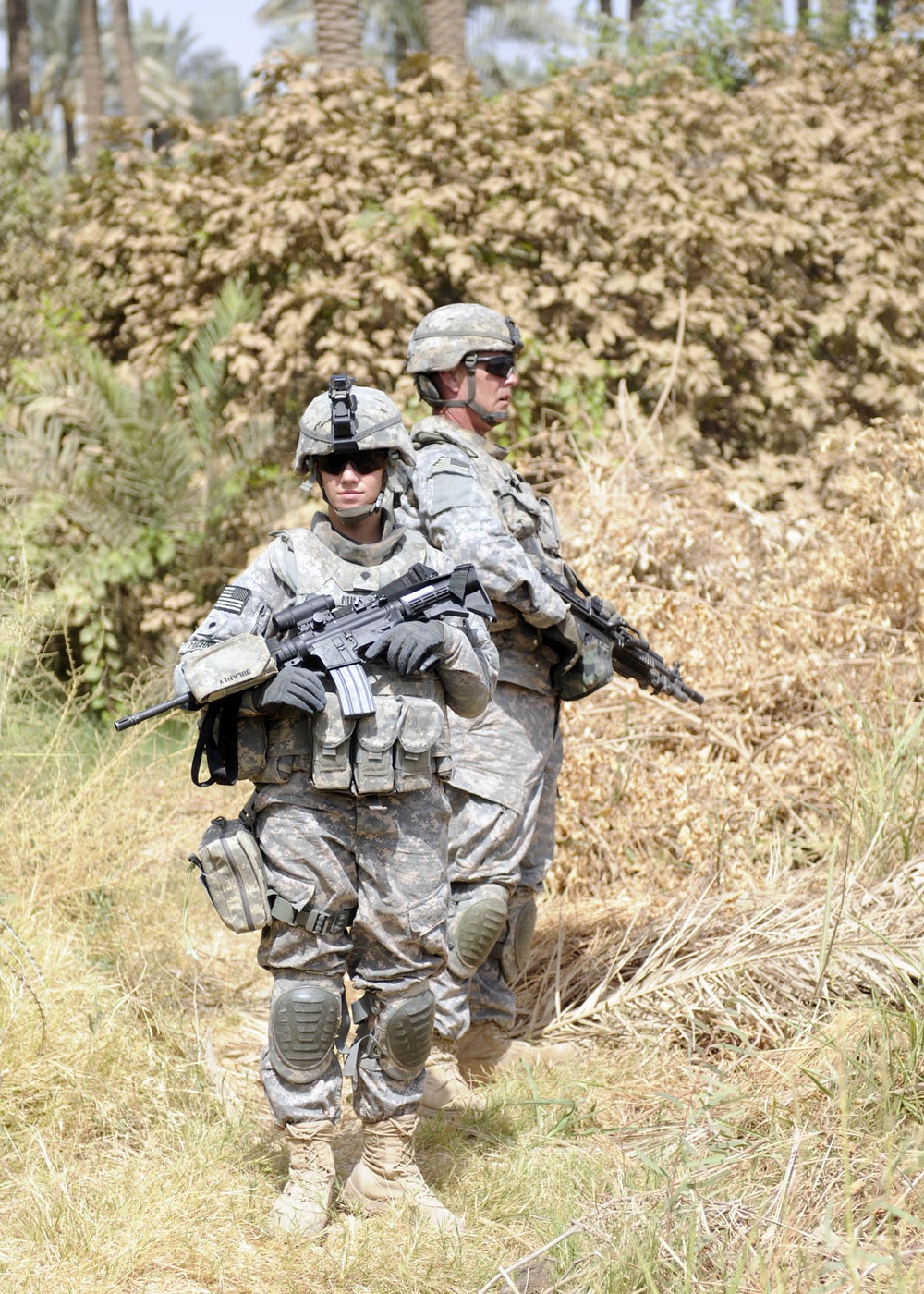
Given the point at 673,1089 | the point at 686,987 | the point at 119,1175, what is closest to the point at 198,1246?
the point at 119,1175

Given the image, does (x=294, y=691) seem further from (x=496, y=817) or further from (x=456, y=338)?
(x=456, y=338)

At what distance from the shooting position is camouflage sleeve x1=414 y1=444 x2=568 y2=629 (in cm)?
402

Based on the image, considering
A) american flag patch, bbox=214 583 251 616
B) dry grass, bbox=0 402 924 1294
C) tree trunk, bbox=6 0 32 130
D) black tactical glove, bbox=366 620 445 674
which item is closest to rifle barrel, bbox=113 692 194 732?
american flag patch, bbox=214 583 251 616

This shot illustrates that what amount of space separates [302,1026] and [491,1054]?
1351mm

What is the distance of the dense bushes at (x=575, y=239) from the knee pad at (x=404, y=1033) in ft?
16.6

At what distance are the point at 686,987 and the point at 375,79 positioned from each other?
6297 millimetres

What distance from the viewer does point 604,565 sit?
634cm

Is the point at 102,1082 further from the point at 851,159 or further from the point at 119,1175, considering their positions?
the point at 851,159

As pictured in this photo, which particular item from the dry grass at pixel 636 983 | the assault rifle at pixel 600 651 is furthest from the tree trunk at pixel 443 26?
the assault rifle at pixel 600 651

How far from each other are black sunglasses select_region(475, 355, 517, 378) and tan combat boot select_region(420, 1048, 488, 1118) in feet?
6.90

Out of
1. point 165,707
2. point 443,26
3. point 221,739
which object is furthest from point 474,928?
point 443,26

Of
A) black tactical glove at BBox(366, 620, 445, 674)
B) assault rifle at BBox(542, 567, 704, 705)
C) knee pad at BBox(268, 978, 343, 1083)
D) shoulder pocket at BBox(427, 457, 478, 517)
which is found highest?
shoulder pocket at BBox(427, 457, 478, 517)

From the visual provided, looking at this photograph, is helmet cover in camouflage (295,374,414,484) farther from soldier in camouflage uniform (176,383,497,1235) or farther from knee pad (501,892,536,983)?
knee pad (501,892,536,983)

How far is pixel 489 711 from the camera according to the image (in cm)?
427
